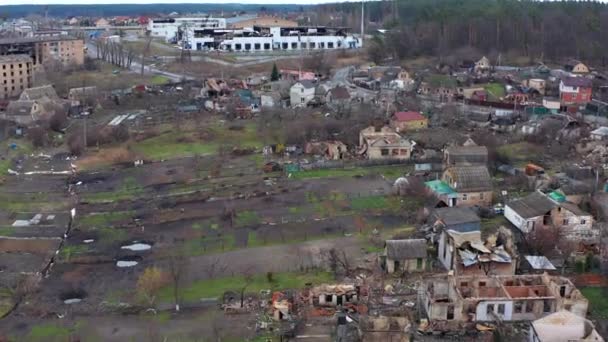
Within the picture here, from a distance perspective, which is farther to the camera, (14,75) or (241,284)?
(14,75)

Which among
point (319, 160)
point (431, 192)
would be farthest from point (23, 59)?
point (431, 192)

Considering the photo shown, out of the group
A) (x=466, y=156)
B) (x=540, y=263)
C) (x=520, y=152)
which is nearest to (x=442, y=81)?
(x=520, y=152)

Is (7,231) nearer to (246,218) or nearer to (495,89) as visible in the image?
(246,218)

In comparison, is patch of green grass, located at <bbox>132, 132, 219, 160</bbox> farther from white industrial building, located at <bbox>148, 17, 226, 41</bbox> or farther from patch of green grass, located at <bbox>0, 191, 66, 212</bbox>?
white industrial building, located at <bbox>148, 17, 226, 41</bbox>

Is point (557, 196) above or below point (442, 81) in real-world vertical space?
below

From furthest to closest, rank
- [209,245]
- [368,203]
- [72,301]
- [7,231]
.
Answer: [368,203] < [7,231] < [209,245] < [72,301]

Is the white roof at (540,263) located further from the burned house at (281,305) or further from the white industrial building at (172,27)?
the white industrial building at (172,27)

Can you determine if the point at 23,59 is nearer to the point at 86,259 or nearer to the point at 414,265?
the point at 86,259
